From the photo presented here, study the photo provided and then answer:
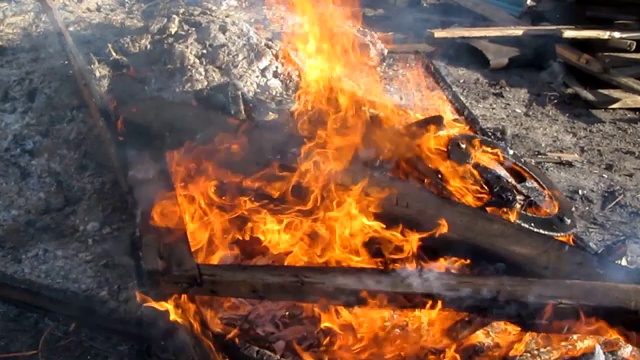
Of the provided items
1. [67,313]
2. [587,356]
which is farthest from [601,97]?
[67,313]

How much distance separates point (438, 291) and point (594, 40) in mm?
6517

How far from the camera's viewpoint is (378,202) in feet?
14.1

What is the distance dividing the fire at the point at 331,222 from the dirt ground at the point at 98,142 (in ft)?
2.37

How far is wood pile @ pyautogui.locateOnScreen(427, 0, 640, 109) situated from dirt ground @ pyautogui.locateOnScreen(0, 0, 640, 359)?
0.85 feet

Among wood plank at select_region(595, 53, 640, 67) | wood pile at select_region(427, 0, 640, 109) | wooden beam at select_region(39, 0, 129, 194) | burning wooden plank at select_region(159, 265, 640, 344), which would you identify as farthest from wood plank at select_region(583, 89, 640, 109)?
wooden beam at select_region(39, 0, 129, 194)

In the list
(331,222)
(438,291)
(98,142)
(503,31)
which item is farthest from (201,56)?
(503,31)

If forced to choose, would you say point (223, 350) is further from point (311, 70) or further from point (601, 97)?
point (601, 97)

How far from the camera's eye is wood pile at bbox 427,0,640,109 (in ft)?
26.1

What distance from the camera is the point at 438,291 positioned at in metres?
3.29

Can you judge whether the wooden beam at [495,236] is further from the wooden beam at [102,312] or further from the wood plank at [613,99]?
the wood plank at [613,99]

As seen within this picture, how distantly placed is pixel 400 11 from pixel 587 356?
304 inches

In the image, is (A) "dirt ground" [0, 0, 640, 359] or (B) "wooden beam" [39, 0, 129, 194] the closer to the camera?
(A) "dirt ground" [0, 0, 640, 359]

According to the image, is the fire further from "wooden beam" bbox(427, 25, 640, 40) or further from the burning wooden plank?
"wooden beam" bbox(427, 25, 640, 40)

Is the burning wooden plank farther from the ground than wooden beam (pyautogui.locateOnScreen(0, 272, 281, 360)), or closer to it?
farther from the ground
